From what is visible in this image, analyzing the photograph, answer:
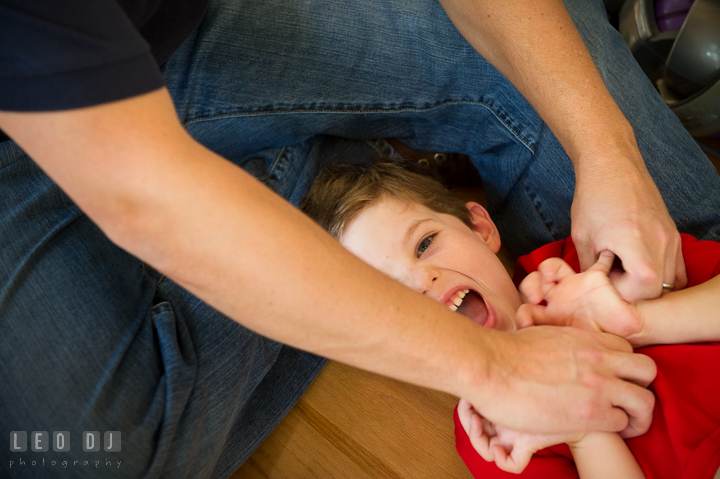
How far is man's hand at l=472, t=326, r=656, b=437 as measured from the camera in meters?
0.62

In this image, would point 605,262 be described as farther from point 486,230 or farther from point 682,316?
point 486,230

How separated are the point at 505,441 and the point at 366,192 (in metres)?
0.56

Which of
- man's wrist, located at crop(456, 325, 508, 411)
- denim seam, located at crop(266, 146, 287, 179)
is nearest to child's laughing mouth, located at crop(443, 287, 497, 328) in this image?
man's wrist, located at crop(456, 325, 508, 411)

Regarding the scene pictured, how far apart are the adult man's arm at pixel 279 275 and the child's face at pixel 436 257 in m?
0.23

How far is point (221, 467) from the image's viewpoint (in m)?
0.99

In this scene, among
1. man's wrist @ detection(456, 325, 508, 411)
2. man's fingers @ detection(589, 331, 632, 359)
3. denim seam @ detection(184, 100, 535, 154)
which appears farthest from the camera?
denim seam @ detection(184, 100, 535, 154)

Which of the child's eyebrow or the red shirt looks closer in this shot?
the red shirt

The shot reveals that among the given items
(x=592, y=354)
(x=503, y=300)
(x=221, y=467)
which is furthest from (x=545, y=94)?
(x=221, y=467)

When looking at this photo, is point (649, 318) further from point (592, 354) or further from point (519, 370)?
point (519, 370)

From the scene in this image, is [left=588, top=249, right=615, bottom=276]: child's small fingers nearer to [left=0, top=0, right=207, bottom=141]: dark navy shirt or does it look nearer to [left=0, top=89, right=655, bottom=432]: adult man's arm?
[left=0, top=89, right=655, bottom=432]: adult man's arm

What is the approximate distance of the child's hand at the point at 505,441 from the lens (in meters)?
0.69

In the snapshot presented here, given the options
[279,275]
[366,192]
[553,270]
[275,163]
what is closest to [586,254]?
[553,270]

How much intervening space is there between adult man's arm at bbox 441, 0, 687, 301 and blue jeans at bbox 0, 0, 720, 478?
0.16m

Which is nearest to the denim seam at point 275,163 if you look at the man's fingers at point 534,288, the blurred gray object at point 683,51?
the man's fingers at point 534,288
